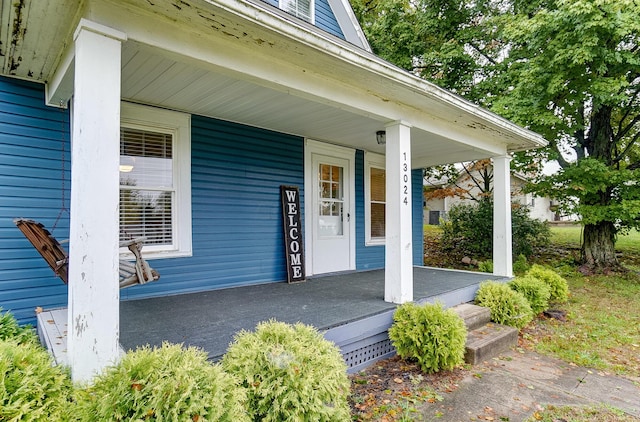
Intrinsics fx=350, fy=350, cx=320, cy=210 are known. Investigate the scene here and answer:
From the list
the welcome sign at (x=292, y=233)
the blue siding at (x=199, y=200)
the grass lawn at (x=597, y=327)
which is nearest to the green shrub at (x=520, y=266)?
the grass lawn at (x=597, y=327)

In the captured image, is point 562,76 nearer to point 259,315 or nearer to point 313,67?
point 313,67

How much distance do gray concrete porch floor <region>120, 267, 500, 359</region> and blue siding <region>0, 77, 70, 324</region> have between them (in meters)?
0.79

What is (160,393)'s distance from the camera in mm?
1509

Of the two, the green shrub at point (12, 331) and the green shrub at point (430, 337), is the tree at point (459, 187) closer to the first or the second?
the green shrub at point (430, 337)

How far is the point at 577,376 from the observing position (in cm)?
327

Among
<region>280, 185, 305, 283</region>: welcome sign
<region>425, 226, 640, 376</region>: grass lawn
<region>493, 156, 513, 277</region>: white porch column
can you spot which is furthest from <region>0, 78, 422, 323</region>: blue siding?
<region>425, 226, 640, 376</region>: grass lawn

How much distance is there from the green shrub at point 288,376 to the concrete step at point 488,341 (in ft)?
6.01

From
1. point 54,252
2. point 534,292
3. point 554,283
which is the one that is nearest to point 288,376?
point 54,252

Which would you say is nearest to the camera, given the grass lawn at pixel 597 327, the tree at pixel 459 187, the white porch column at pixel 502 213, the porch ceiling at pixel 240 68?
the porch ceiling at pixel 240 68

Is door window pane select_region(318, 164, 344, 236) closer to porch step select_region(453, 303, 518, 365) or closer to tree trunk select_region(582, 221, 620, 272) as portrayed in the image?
porch step select_region(453, 303, 518, 365)

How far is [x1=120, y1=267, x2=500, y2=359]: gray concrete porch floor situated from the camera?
2.75 metres

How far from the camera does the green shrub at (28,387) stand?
56.2 inches

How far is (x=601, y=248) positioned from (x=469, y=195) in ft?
13.8

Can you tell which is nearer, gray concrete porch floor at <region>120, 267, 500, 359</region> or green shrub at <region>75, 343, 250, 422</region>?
green shrub at <region>75, 343, 250, 422</region>
